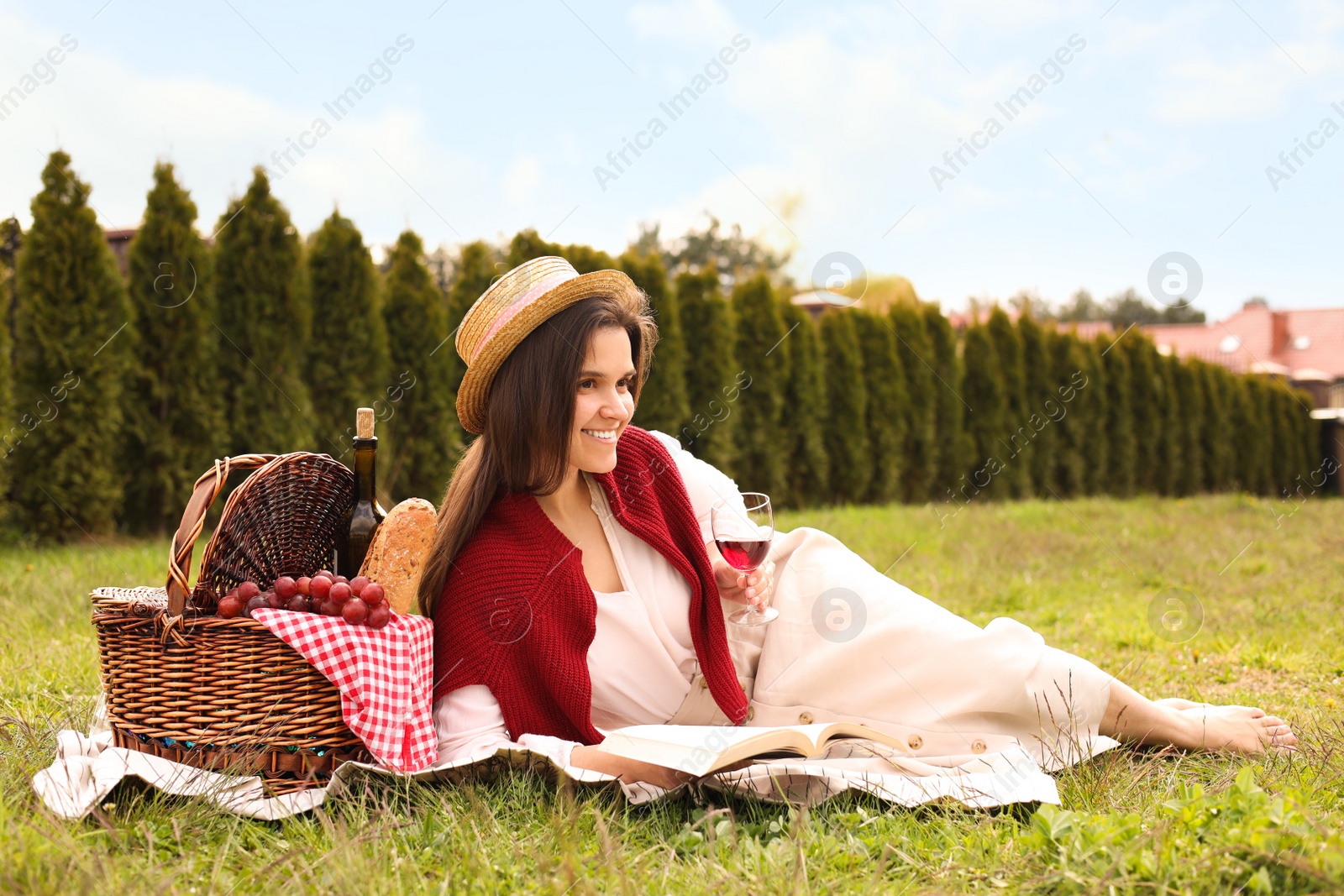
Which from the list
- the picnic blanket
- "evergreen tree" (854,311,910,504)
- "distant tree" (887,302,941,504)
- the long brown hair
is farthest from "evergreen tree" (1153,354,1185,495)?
the long brown hair

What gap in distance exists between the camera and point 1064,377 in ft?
43.7

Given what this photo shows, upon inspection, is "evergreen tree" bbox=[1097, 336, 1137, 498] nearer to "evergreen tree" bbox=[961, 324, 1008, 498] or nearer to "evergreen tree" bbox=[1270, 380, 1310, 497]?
"evergreen tree" bbox=[961, 324, 1008, 498]

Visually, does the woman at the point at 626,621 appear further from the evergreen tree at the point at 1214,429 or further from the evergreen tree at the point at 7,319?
the evergreen tree at the point at 1214,429

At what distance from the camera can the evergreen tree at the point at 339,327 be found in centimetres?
752

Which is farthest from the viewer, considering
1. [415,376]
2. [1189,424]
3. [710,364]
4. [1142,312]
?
[1142,312]

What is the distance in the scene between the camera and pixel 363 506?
8.29ft

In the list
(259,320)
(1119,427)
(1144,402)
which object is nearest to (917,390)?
(1119,427)

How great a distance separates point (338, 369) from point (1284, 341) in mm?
37938

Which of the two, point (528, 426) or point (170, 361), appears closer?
point (528, 426)

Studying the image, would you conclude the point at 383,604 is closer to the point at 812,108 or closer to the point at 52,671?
the point at 52,671

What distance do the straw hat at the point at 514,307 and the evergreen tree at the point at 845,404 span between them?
830 centimetres

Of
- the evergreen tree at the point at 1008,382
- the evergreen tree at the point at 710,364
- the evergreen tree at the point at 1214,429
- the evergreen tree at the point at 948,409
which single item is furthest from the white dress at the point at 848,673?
the evergreen tree at the point at 1214,429

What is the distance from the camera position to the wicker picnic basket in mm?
2014

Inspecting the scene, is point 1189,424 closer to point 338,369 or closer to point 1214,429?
point 1214,429
